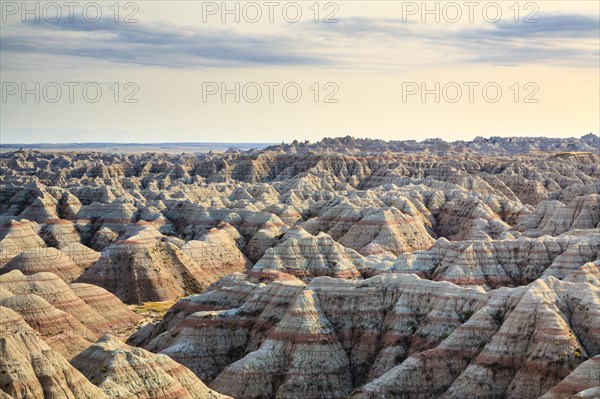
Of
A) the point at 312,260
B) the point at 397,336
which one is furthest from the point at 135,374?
the point at 312,260

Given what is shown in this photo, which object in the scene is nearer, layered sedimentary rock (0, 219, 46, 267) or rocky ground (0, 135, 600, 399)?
rocky ground (0, 135, 600, 399)

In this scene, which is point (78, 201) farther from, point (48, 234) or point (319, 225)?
point (319, 225)

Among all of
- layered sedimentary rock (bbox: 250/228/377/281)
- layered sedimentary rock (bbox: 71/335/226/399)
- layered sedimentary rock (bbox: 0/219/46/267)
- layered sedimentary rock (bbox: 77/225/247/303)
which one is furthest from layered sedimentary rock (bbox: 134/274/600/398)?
layered sedimentary rock (bbox: 0/219/46/267)

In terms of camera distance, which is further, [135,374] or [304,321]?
[304,321]

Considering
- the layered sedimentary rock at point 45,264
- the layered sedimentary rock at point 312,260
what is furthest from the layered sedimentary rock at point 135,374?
the layered sedimentary rock at point 45,264

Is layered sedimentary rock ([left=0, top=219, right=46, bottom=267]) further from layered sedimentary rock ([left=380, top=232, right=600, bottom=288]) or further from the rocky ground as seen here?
layered sedimentary rock ([left=380, top=232, right=600, bottom=288])

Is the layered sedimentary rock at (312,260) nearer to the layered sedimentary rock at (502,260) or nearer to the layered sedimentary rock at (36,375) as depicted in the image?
the layered sedimentary rock at (502,260)

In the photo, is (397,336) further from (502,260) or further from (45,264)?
(45,264)

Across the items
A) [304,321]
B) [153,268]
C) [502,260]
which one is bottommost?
[153,268]
